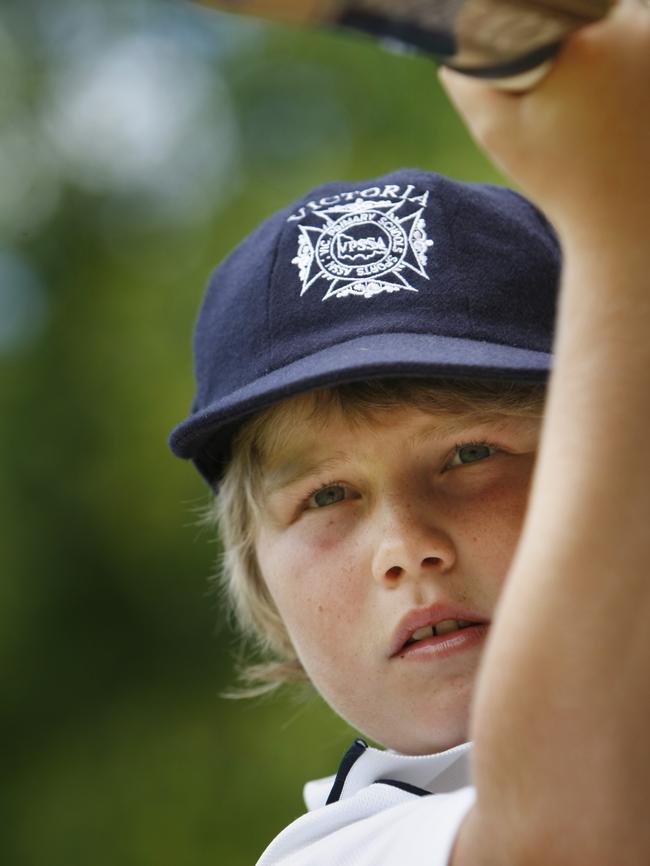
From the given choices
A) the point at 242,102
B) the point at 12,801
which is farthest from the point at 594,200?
the point at 242,102

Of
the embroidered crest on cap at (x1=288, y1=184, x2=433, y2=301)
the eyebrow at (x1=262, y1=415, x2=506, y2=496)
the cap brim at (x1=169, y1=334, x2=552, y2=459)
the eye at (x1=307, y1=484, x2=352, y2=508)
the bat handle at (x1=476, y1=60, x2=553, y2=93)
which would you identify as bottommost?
the eye at (x1=307, y1=484, x2=352, y2=508)

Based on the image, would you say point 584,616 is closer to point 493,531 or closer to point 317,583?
point 493,531

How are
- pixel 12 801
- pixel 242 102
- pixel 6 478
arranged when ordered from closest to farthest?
pixel 12 801 → pixel 6 478 → pixel 242 102

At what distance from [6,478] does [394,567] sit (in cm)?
563

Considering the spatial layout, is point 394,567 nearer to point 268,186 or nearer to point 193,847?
point 193,847

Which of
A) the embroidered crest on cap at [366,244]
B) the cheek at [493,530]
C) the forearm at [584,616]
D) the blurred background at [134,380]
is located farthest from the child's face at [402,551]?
the blurred background at [134,380]

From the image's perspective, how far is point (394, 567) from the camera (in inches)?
40.9

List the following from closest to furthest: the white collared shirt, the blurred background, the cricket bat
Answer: the cricket bat, the white collared shirt, the blurred background

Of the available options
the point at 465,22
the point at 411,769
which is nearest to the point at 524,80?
the point at 465,22

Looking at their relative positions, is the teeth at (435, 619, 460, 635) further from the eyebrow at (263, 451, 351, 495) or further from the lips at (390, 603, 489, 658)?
the eyebrow at (263, 451, 351, 495)

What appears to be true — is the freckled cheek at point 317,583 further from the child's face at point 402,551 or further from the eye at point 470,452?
the eye at point 470,452

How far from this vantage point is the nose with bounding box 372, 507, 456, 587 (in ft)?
3.35

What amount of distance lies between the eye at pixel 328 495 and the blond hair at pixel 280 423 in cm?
6

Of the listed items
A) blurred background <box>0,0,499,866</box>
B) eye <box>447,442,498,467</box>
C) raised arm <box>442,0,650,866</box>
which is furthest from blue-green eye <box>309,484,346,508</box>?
blurred background <box>0,0,499,866</box>
